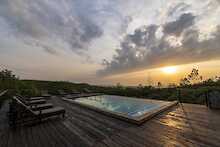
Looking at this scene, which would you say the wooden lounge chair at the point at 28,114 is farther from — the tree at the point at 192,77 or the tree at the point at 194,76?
the tree at the point at 194,76

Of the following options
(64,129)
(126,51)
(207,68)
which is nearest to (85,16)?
(126,51)

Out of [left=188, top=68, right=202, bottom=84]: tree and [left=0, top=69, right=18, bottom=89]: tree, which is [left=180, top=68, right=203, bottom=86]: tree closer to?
[left=188, top=68, right=202, bottom=84]: tree

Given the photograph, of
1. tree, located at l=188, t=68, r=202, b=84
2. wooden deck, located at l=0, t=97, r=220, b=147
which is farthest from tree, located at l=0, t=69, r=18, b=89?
tree, located at l=188, t=68, r=202, b=84

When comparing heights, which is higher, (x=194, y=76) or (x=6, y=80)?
(x=194, y=76)

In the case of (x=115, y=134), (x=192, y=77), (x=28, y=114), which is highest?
(x=192, y=77)

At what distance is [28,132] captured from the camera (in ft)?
10.7

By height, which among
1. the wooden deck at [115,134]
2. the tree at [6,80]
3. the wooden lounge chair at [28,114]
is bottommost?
the wooden deck at [115,134]

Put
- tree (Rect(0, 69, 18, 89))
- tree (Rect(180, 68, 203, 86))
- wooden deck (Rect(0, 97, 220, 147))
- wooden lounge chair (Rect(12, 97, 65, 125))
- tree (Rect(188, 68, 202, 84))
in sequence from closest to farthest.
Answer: wooden deck (Rect(0, 97, 220, 147)) → wooden lounge chair (Rect(12, 97, 65, 125)) → tree (Rect(0, 69, 18, 89)) → tree (Rect(180, 68, 203, 86)) → tree (Rect(188, 68, 202, 84))

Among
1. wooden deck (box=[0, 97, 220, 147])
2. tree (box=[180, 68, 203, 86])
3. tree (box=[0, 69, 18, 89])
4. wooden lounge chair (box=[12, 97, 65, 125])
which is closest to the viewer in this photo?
wooden deck (box=[0, 97, 220, 147])

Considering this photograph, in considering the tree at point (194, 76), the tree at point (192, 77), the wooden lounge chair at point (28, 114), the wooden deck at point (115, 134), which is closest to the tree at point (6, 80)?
the wooden deck at point (115, 134)

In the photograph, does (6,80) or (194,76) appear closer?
(6,80)

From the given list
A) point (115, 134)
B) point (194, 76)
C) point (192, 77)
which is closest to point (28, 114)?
point (115, 134)

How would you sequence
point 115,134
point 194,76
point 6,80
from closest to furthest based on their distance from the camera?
point 115,134 < point 6,80 < point 194,76

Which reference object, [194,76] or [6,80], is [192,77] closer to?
[194,76]
